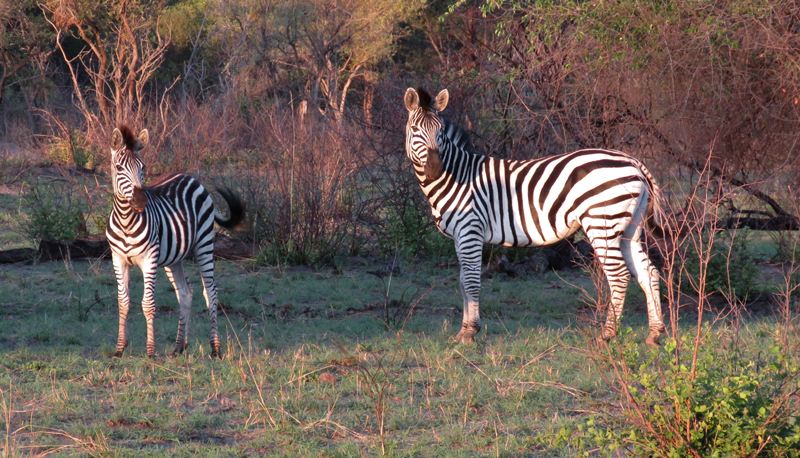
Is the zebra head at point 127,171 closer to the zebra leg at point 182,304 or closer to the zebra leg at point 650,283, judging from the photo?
the zebra leg at point 182,304

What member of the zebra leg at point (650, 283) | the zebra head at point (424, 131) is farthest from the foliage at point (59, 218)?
the zebra leg at point (650, 283)

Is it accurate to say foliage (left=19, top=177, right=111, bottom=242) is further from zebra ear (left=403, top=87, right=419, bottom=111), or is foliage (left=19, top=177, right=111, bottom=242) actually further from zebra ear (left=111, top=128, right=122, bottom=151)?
zebra ear (left=403, top=87, right=419, bottom=111)

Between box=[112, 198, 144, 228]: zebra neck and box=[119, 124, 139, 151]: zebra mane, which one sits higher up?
box=[119, 124, 139, 151]: zebra mane

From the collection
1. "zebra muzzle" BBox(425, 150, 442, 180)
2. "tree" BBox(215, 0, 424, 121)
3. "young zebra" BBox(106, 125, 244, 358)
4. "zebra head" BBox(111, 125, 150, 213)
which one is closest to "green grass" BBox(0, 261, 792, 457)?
"young zebra" BBox(106, 125, 244, 358)

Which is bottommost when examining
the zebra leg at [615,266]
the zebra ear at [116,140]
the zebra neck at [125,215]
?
the zebra leg at [615,266]

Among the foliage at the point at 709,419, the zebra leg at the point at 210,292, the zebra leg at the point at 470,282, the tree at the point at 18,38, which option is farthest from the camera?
the tree at the point at 18,38

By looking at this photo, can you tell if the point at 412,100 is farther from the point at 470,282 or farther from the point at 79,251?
the point at 79,251

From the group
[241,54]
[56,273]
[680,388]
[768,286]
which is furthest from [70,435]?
[241,54]

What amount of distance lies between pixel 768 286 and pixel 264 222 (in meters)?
6.22

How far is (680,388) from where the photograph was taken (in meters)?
3.22

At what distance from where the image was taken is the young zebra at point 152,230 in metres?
5.47

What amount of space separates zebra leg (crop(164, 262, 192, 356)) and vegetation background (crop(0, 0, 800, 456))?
13.2 inches

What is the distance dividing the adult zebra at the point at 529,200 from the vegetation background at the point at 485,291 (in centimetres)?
42

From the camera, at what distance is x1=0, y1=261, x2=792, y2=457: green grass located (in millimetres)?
4168
